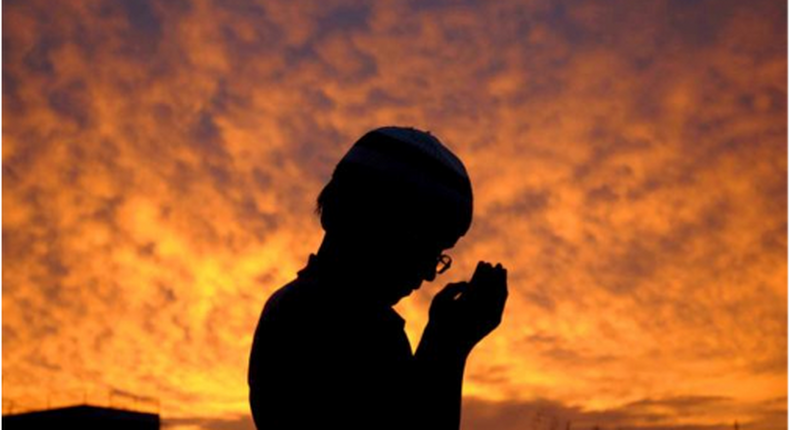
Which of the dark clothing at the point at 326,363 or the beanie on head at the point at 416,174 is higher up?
the beanie on head at the point at 416,174

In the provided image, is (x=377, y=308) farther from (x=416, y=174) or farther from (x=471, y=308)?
(x=416, y=174)

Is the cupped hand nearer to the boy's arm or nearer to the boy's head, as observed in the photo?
the boy's arm

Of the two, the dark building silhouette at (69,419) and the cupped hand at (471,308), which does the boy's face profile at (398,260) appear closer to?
the cupped hand at (471,308)

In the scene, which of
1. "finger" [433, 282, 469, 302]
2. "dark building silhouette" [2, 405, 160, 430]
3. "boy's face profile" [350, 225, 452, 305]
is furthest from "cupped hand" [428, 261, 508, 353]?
"dark building silhouette" [2, 405, 160, 430]

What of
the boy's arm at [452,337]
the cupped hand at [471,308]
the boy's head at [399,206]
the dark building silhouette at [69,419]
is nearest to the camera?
the boy's arm at [452,337]

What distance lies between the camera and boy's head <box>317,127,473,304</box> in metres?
3.66

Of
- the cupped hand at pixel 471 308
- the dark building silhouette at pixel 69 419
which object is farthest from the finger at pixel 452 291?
the dark building silhouette at pixel 69 419

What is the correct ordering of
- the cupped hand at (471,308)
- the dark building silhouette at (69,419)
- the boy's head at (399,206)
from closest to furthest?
the cupped hand at (471,308) < the boy's head at (399,206) < the dark building silhouette at (69,419)

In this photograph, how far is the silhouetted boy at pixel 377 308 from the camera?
11.4ft

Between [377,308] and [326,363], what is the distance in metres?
0.38

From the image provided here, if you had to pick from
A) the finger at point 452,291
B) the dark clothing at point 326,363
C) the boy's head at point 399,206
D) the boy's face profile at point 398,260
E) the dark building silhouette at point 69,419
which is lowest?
the dark clothing at point 326,363

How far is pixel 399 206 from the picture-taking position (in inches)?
144

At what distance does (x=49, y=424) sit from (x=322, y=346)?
93.6 metres

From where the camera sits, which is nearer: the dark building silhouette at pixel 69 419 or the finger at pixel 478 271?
the finger at pixel 478 271
